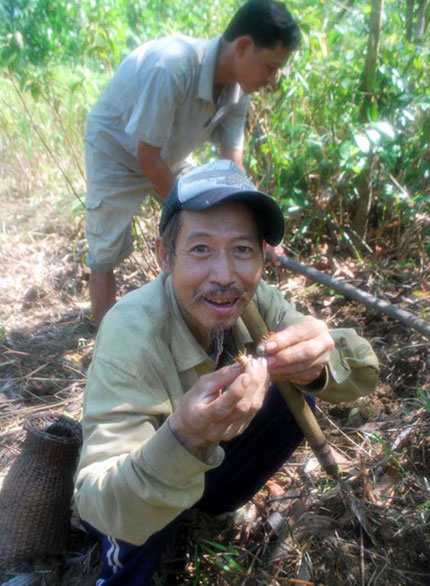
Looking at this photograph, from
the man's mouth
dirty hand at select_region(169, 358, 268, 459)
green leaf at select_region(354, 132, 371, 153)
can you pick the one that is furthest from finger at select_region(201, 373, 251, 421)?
green leaf at select_region(354, 132, 371, 153)

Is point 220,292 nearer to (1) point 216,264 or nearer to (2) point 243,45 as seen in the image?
(1) point 216,264

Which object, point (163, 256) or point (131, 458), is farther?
point (163, 256)

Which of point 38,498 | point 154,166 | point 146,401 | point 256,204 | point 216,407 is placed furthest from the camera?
point 154,166

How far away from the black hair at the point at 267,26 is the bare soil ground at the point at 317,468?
1.47 meters

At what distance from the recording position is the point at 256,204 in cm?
165

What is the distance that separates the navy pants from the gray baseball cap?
0.62 metres

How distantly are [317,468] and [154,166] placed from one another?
1729 mm

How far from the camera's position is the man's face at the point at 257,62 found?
2887mm

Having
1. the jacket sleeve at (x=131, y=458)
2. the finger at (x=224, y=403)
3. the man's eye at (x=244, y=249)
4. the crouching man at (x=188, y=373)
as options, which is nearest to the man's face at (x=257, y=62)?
the crouching man at (x=188, y=373)

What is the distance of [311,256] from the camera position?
378cm

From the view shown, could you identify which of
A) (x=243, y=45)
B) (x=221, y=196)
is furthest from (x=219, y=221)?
(x=243, y=45)

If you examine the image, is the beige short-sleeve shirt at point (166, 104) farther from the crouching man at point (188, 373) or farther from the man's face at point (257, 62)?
the crouching man at point (188, 373)

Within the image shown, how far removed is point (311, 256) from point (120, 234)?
1.32m

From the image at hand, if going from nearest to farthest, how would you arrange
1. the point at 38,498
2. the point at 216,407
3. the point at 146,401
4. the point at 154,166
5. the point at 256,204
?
1. the point at 216,407
2. the point at 146,401
3. the point at 256,204
4. the point at 38,498
5. the point at 154,166
